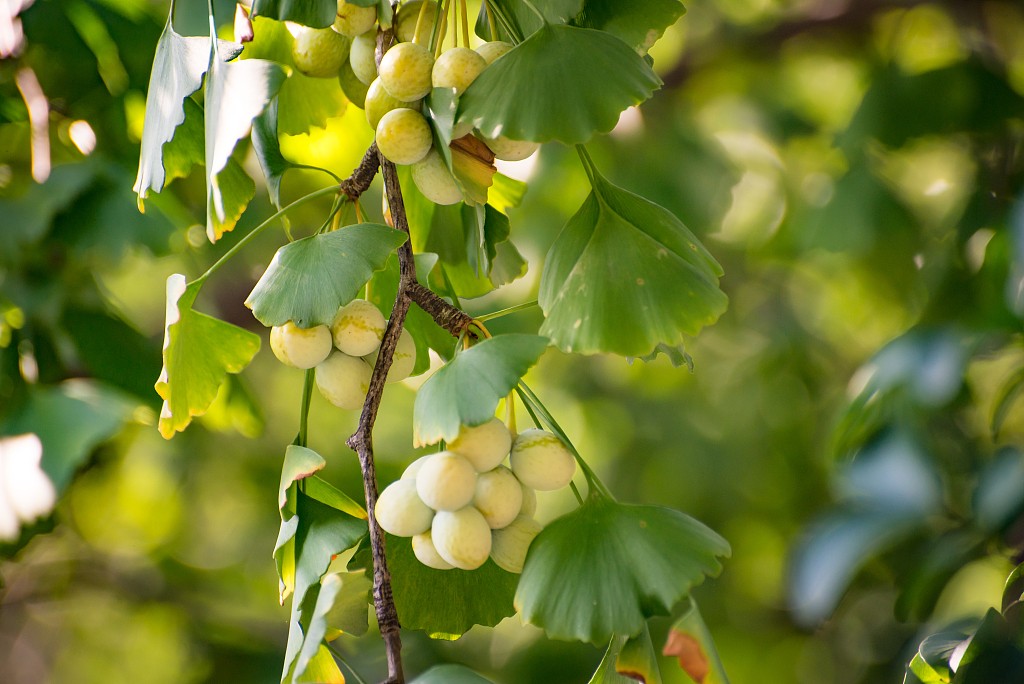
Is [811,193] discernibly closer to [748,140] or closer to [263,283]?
[748,140]

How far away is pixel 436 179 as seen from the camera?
36 centimetres

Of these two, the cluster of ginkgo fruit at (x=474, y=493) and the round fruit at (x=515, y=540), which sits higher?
the cluster of ginkgo fruit at (x=474, y=493)

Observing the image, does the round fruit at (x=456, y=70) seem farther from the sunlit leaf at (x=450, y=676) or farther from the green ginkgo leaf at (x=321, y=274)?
the sunlit leaf at (x=450, y=676)

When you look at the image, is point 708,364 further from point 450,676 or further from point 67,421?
point 450,676

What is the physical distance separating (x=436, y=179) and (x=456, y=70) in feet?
0.15

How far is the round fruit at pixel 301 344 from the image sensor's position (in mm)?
354

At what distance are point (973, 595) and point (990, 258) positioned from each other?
928 mm

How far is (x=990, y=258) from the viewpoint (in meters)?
0.70

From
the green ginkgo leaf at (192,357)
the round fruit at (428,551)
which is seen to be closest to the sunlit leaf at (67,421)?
the green ginkgo leaf at (192,357)

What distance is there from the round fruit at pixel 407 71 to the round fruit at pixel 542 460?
13cm

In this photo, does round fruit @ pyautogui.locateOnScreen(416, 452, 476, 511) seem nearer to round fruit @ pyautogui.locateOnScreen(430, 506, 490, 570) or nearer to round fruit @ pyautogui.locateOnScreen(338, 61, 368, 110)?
round fruit @ pyautogui.locateOnScreen(430, 506, 490, 570)

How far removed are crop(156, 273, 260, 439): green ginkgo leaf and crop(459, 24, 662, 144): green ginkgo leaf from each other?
0.44 feet

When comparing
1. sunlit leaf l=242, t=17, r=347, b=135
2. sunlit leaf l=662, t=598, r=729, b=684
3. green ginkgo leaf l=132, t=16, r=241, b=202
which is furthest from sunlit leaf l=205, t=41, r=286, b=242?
sunlit leaf l=662, t=598, r=729, b=684

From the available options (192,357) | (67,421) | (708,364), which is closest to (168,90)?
(192,357)
